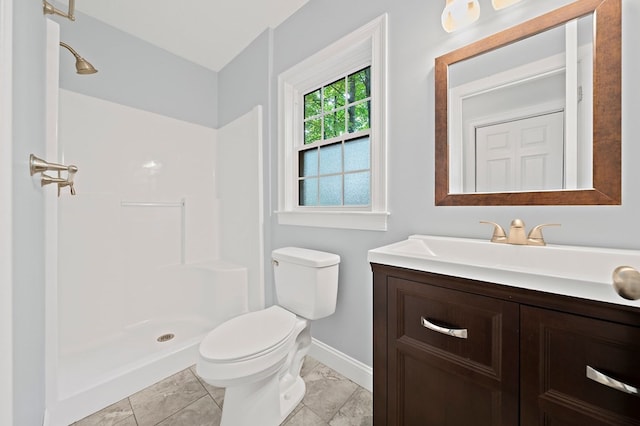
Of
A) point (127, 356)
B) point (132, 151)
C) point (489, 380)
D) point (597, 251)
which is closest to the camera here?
point (489, 380)

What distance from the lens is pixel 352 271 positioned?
1.54 metres

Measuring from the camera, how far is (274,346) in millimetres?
1146

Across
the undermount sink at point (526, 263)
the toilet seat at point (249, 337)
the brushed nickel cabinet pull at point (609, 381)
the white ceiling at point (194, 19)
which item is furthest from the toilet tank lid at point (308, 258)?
the white ceiling at point (194, 19)

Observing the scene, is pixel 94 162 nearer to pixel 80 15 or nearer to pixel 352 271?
pixel 80 15

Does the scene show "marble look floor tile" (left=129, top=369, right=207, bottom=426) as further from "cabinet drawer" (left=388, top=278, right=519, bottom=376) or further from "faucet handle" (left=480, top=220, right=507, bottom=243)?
"faucet handle" (left=480, top=220, right=507, bottom=243)

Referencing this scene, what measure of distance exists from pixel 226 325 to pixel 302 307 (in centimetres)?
42

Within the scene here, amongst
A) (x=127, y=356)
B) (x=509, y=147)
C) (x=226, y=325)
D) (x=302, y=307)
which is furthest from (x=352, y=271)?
(x=127, y=356)

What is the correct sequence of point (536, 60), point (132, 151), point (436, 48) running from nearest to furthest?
point (536, 60), point (436, 48), point (132, 151)

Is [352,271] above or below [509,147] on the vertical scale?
below

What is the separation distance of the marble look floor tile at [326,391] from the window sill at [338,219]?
0.94 m

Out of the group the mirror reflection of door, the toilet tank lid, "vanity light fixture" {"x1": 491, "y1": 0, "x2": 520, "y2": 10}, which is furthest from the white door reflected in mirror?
the toilet tank lid

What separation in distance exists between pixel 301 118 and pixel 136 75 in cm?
149

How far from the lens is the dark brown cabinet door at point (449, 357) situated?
0.67 metres

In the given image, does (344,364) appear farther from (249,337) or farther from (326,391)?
(249,337)
